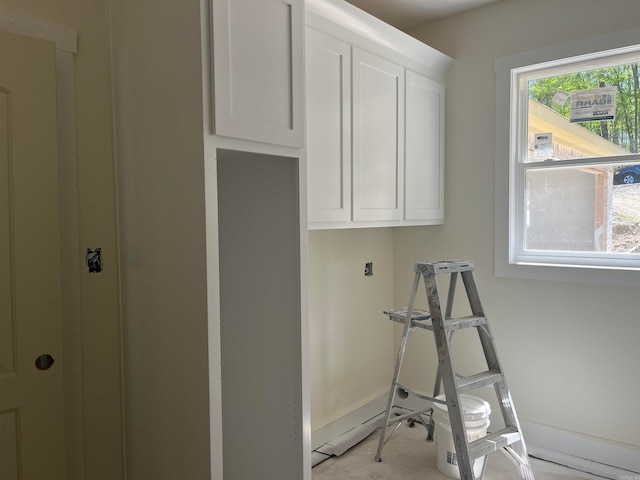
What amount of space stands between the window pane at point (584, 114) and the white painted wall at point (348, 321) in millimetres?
1208

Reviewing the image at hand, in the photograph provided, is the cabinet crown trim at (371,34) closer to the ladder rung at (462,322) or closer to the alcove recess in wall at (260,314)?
the alcove recess in wall at (260,314)

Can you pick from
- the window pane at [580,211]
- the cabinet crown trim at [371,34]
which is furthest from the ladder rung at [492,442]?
the cabinet crown trim at [371,34]

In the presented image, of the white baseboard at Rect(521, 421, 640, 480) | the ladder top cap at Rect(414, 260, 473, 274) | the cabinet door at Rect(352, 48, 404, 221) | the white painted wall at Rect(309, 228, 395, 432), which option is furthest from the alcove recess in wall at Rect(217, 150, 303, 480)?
the white baseboard at Rect(521, 421, 640, 480)

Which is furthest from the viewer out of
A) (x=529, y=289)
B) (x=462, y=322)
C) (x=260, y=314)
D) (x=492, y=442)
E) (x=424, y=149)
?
(x=424, y=149)

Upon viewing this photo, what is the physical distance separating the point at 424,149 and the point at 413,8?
0.89m

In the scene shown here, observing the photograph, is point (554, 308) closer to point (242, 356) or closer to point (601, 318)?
point (601, 318)

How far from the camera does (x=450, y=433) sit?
260 centimetres

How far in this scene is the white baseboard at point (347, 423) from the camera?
2.96 meters

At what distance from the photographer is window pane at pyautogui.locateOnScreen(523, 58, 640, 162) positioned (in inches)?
107

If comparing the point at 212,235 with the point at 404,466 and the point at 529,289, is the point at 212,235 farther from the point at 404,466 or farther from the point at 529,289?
the point at 529,289

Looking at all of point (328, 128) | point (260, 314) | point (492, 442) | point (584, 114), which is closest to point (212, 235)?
point (260, 314)

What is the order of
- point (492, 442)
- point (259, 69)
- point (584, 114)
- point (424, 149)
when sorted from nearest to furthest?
point (259, 69)
point (492, 442)
point (584, 114)
point (424, 149)

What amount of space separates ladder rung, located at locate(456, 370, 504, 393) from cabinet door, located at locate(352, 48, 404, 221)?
0.96 m

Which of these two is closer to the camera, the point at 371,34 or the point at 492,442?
the point at 492,442
